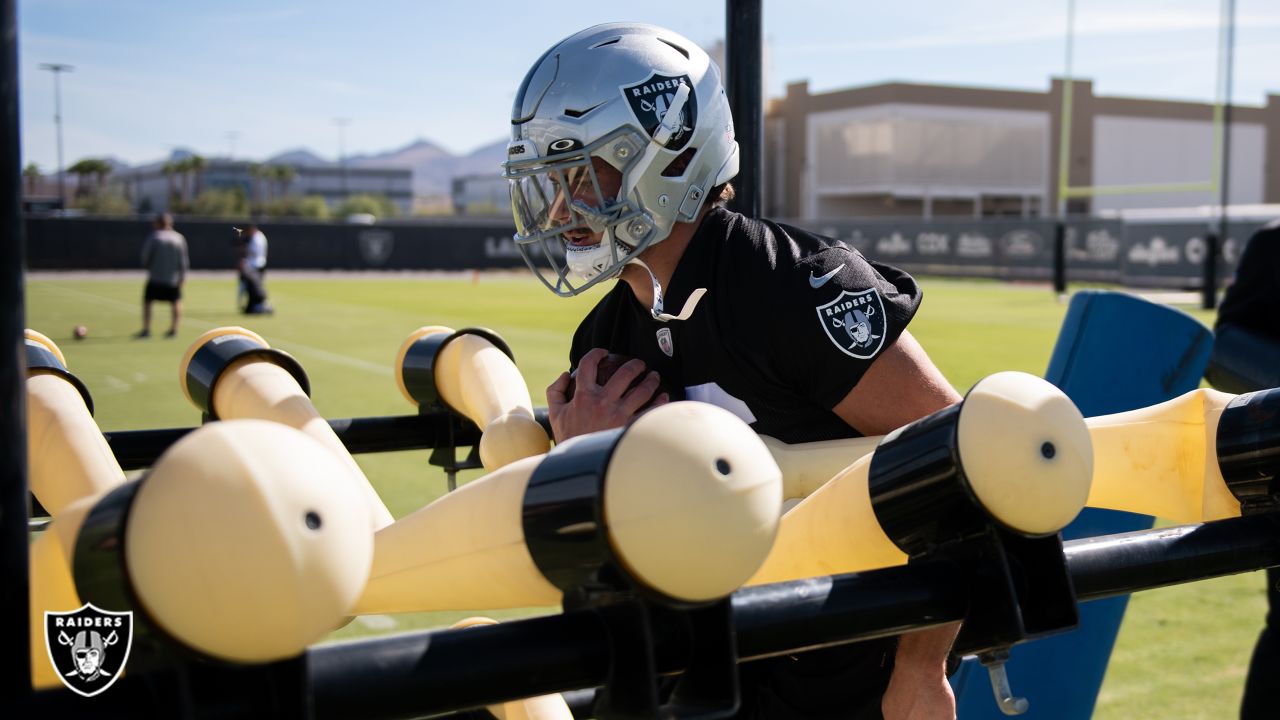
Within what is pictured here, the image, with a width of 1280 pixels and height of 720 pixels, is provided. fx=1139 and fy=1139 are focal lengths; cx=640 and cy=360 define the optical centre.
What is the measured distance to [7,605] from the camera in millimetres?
820

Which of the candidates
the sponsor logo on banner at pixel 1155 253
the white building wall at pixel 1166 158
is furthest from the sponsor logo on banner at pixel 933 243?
the white building wall at pixel 1166 158

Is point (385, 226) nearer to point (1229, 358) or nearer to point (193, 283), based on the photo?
point (193, 283)

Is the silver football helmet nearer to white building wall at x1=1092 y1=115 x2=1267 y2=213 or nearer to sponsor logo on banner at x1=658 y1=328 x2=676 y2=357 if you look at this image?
sponsor logo on banner at x1=658 y1=328 x2=676 y2=357

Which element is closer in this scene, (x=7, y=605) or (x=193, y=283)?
(x=7, y=605)

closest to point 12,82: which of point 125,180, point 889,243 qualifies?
point 889,243

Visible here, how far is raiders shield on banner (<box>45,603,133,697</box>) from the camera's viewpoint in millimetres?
869

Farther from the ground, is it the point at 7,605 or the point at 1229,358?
the point at 7,605

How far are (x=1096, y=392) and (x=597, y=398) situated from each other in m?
1.32

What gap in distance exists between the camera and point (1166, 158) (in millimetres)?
64000

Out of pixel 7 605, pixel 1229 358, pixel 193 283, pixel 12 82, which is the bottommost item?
pixel 193 283

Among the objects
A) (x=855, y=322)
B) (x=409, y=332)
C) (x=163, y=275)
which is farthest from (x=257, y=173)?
(x=855, y=322)

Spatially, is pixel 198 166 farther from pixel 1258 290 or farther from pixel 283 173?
pixel 1258 290

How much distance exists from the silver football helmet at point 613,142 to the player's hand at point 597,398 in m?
0.16

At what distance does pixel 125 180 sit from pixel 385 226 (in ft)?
187
